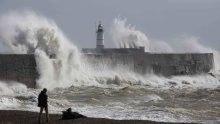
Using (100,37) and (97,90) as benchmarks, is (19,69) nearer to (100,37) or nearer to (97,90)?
(97,90)

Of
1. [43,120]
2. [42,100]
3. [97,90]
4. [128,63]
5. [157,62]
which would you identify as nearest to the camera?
[42,100]

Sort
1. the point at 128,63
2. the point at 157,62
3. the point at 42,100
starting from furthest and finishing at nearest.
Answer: the point at 157,62 < the point at 128,63 < the point at 42,100

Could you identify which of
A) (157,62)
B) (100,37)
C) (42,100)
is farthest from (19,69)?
(100,37)

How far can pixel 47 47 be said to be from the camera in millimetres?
28078

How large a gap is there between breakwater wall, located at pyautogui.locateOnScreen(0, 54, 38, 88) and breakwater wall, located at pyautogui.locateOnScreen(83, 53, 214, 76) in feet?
20.4

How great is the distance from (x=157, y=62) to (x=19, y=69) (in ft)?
45.5

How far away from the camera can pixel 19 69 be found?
2395 cm

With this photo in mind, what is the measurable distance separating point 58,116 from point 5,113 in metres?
1.48

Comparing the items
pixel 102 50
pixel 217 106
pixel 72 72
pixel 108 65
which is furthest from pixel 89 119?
pixel 102 50

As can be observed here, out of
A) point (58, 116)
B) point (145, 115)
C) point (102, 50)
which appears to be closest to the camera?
point (58, 116)

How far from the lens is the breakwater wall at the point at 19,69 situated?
23.3 meters

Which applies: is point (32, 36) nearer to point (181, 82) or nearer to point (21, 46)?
point (21, 46)

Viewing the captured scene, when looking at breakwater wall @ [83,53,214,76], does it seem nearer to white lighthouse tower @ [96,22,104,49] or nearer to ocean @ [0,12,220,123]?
ocean @ [0,12,220,123]

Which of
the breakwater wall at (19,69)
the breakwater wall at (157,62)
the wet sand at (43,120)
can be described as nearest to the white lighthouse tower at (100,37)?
the breakwater wall at (157,62)
